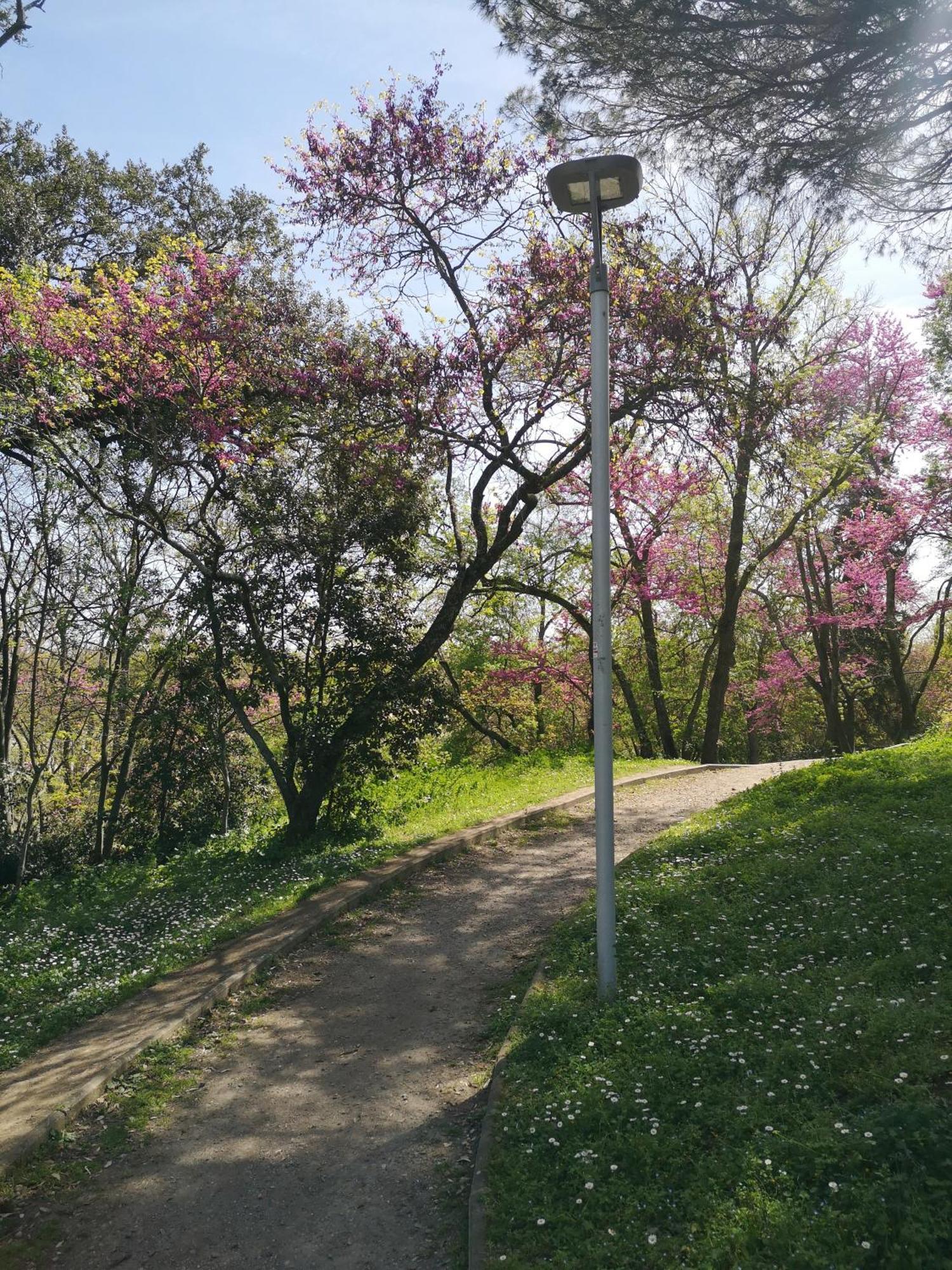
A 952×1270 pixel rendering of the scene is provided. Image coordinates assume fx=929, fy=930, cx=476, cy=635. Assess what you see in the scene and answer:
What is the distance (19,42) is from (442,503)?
22.0 feet

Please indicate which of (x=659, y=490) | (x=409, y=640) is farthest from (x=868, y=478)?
(x=409, y=640)

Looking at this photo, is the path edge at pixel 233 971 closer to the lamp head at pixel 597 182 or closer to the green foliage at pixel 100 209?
the lamp head at pixel 597 182

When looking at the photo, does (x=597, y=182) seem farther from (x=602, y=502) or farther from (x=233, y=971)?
(x=233, y=971)

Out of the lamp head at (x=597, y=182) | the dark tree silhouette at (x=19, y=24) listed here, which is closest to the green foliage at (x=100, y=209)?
the dark tree silhouette at (x=19, y=24)

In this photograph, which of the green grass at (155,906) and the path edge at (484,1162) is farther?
the green grass at (155,906)

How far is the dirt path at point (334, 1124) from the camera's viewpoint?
355 centimetres

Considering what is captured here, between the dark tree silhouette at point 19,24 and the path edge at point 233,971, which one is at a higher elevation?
the dark tree silhouette at point 19,24

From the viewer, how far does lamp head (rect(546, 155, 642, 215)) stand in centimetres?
533

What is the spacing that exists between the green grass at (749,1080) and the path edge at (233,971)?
476 millimetres

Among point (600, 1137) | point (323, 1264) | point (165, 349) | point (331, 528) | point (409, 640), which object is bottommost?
point (323, 1264)

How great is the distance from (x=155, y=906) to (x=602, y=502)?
5944mm

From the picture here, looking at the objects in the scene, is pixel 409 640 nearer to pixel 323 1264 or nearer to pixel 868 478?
pixel 323 1264

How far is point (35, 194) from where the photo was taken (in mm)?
15453

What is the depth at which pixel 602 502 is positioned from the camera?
5309mm
